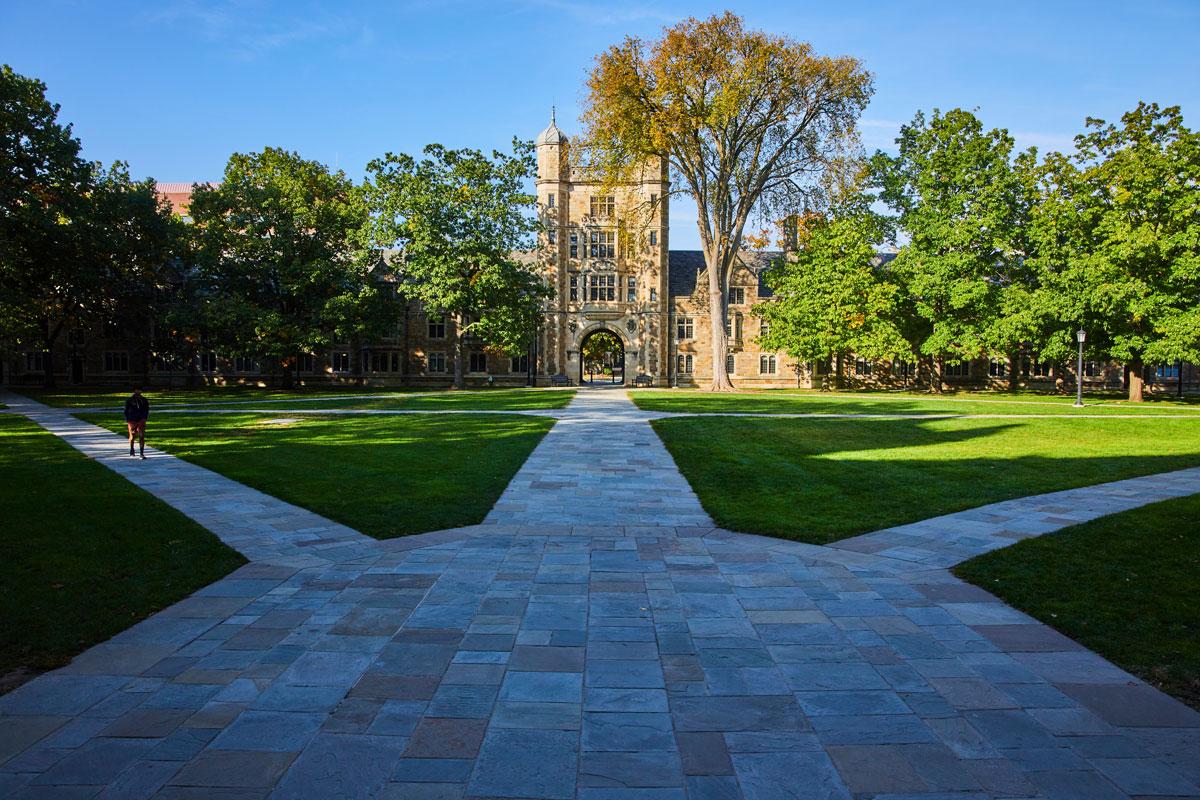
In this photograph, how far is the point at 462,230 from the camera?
4331 centimetres

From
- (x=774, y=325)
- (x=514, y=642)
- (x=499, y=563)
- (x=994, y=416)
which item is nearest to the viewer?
(x=514, y=642)

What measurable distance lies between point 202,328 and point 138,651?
45883 millimetres

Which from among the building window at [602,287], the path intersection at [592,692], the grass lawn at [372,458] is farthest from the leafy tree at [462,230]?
the path intersection at [592,692]

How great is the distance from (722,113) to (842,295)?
1534cm

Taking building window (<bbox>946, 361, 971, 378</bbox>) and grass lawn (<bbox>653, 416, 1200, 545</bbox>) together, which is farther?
building window (<bbox>946, 361, 971, 378</bbox>)

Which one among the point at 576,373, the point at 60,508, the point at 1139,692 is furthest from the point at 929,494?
the point at 576,373

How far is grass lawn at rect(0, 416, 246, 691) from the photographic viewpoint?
522 cm

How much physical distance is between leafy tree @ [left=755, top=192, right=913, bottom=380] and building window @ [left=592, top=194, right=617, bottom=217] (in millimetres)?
15055

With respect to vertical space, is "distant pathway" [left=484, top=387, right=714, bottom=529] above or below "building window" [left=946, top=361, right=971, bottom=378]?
below

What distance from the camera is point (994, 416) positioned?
24.8 meters

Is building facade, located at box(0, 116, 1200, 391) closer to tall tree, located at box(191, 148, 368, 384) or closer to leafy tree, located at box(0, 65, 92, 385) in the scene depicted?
tall tree, located at box(191, 148, 368, 384)

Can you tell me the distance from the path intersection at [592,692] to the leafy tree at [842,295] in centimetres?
3833

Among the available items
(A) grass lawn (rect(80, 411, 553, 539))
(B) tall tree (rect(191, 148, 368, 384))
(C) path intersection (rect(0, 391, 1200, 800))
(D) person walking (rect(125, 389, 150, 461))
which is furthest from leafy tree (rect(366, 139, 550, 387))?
(C) path intersection (rect(0, 391, 1200, 800))

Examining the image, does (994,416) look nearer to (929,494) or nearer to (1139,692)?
(929,494)
